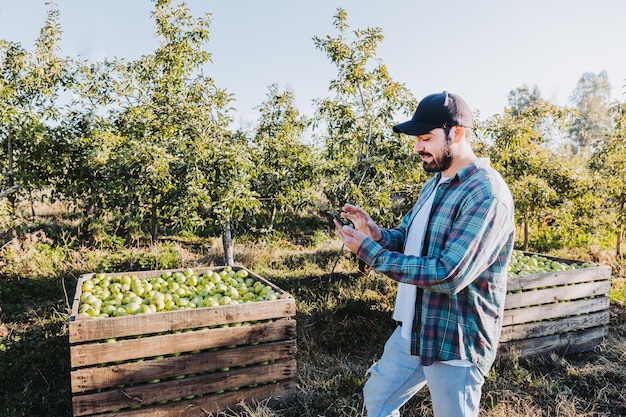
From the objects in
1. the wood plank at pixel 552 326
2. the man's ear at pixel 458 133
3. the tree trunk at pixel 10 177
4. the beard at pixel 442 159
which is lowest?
the wood plank at pixel 552 326

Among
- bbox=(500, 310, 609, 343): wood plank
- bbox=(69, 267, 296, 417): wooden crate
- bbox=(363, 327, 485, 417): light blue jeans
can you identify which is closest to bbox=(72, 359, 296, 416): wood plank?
bbox=(69, 267, 296, 417): wooden crate

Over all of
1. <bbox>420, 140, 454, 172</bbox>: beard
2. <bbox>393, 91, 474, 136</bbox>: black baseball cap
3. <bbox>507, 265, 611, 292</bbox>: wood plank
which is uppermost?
<bbox>393, 91, 474, 136</bbox>: black baseball cap

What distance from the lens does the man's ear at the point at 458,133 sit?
6.74ft

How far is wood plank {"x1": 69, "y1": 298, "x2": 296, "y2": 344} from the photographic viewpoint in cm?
286

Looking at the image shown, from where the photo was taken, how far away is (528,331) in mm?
4289

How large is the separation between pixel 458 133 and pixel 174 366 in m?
2.29

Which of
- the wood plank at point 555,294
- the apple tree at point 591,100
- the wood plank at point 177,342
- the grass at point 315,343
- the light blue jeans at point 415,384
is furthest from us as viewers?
the apple tree at point 591,100

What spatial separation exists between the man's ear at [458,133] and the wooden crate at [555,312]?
2.50 meters

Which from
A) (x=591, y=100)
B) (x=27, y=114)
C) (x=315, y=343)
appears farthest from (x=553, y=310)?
(x=591, y=100)

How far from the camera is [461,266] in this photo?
70.4 inches

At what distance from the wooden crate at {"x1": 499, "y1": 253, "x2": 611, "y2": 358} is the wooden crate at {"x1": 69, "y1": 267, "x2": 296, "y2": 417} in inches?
83.5

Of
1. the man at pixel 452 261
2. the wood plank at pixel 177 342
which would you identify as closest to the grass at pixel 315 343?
the wood plank at pixel 177 342

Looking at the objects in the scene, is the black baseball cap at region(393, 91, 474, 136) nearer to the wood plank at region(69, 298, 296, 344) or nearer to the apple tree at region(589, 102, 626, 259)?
the wood plank at region(69, 298, 296, 344)

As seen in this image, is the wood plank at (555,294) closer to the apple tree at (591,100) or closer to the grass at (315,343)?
the grass at (315,343)
